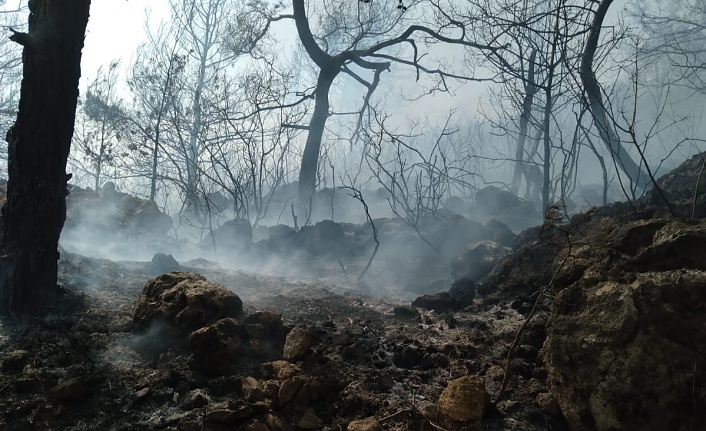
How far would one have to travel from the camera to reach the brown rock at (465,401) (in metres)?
1.99

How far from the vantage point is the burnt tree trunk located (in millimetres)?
3170

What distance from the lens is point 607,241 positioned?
94.0 inches

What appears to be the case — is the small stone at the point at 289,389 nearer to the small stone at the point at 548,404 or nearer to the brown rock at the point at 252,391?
the brown rock at the point at 252,391

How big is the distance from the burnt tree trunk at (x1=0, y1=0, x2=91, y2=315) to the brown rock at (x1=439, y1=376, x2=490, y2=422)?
9.37 ft

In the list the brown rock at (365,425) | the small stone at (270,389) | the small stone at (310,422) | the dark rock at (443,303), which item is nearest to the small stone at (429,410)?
the brown rock at (365,425)

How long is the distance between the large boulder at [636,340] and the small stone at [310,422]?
3.46 ft

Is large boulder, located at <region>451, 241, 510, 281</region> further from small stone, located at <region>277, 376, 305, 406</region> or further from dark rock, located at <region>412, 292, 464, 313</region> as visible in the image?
small stone, located at <region>277, 376, 305, 406</region>

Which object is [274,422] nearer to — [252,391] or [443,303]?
[252,391]

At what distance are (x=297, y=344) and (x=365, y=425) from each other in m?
0.74

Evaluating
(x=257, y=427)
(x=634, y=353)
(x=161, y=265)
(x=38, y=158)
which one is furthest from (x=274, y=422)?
(x=161, y=265)

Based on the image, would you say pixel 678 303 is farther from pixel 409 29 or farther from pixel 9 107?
pixel 9 107

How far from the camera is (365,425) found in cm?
198

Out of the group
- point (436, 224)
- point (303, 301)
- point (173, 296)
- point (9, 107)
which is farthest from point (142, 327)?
point (9, 107)

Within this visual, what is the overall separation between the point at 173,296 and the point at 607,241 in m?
2.61
